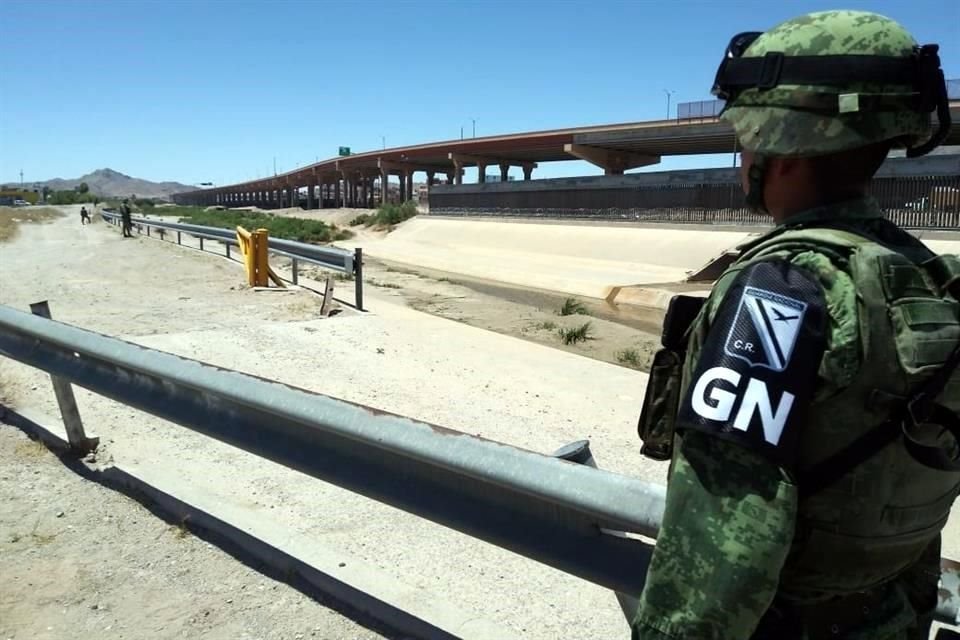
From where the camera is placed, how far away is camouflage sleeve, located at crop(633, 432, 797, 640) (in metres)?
1.23

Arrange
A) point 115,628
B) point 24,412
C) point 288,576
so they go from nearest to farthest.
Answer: point 115,628, point 288,576, point 24,412

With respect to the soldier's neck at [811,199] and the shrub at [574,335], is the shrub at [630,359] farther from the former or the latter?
the soldier's neck at [811,199]

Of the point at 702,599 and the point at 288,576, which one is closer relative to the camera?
the point at 702,599

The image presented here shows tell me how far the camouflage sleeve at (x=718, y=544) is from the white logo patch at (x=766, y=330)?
0.51 feet

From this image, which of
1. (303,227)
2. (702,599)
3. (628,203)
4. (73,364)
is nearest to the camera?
(702,599)

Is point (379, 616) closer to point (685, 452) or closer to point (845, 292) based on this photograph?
point (685, 452)

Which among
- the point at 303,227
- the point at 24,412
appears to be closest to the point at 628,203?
the point at 303,227

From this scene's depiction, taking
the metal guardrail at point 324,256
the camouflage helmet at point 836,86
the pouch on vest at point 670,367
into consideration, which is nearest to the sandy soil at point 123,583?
the pouch on vest at point 670,367

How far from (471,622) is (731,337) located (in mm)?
2183

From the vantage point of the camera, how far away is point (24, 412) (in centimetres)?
539

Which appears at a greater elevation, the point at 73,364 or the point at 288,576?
the point at 73,364

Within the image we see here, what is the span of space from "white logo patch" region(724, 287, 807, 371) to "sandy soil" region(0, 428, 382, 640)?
227cm

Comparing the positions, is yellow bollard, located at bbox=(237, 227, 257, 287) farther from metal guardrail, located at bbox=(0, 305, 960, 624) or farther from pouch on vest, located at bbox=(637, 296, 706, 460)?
pouch on vest, located at bbox=(637, 296, 706, 460)

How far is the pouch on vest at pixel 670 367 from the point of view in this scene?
1.56m
